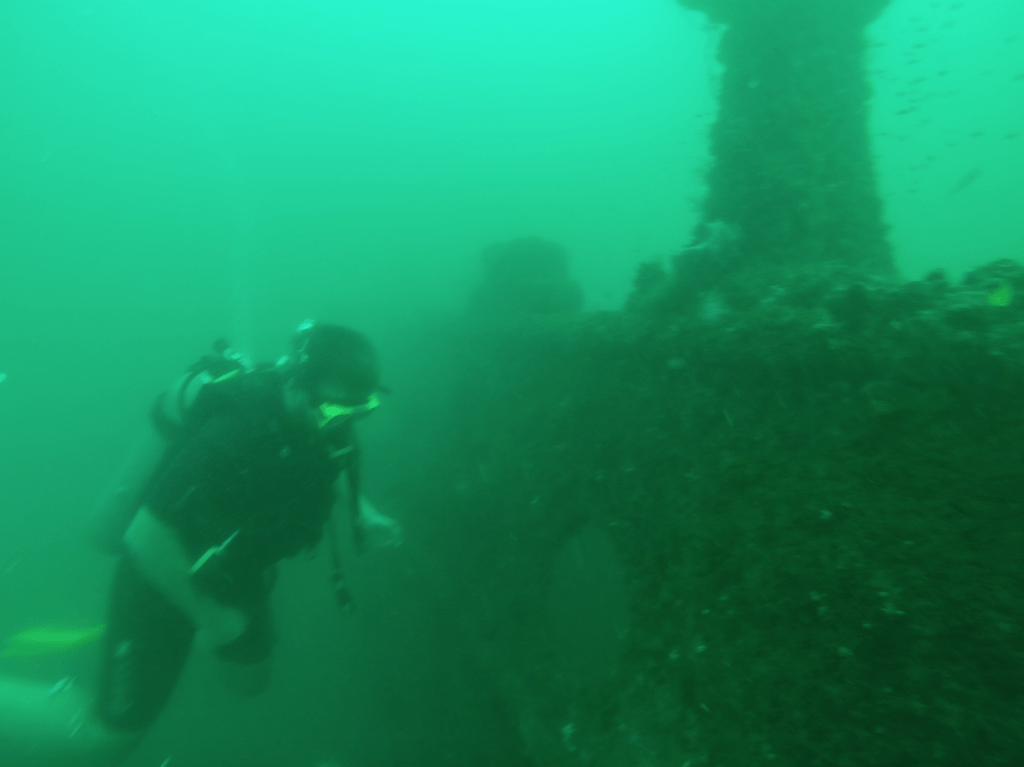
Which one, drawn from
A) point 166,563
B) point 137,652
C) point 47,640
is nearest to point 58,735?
point 137,652

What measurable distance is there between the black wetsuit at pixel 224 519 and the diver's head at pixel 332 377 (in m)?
0.15

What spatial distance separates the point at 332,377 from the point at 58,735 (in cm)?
306

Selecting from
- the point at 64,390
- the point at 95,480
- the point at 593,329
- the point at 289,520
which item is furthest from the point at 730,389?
the point at 64,390

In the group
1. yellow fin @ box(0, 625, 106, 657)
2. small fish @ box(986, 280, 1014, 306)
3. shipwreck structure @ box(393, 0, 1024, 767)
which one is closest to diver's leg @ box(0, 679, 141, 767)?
yellow fin @ box(0, 625, 106, 657)

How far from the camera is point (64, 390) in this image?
3117cm

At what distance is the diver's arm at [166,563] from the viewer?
8.68ft

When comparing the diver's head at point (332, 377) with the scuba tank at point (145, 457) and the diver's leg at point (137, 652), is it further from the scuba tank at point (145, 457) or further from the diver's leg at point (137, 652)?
the diver's leg at point (137, 652)

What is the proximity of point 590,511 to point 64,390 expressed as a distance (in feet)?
134

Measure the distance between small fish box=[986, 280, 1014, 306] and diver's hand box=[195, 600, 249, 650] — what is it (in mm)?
4381

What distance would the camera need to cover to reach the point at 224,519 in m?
2.74

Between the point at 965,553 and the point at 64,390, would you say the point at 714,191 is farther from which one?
the point at 64,390

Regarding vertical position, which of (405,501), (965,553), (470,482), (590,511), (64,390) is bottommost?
(64,390)

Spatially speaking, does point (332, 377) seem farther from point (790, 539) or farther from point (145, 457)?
point (790, 539)

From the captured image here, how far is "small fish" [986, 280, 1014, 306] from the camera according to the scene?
226 centimetres
